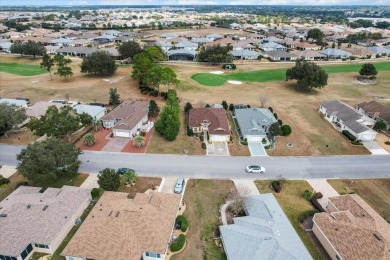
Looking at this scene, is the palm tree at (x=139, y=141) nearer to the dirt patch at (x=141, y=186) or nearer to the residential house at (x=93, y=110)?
the dirt patch at (x=141, y=186)

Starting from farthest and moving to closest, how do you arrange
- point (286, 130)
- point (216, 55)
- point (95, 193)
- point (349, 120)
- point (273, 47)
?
point (273, 47)
point (216, 55)
point (349, 120)
point (286, 130)
point (95, 193)

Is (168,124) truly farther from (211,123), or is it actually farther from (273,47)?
(273,47)

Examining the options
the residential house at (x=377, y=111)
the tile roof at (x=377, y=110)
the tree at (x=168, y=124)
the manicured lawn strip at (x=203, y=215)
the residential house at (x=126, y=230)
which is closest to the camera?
the residential house at (x=126, y=230)

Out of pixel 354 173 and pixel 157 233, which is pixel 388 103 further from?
pixel 157 233

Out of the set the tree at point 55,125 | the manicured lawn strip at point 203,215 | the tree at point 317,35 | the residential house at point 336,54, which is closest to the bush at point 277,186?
the manicured lawn strip at point 203,215

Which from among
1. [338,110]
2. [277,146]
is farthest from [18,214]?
[338,110]

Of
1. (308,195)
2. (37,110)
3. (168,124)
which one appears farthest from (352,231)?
(37,110)
